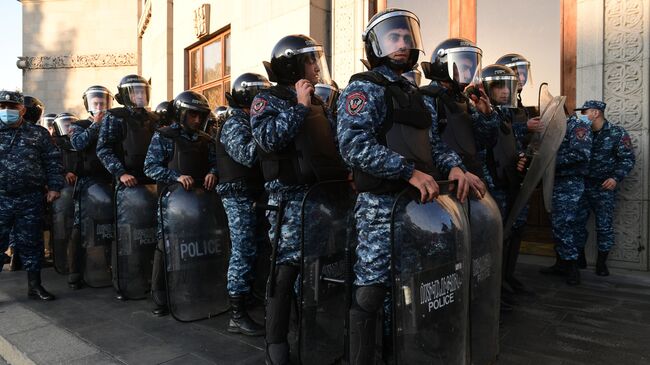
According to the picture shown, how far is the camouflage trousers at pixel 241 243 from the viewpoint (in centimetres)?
358

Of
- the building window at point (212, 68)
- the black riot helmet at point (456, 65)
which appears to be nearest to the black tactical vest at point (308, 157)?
the black riot helmet at point (456, 65)

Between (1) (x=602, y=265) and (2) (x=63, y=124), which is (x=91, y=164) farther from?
(1) (x=602, y=265)

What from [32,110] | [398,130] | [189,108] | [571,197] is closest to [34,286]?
[189,108]

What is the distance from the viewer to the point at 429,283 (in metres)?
2.01

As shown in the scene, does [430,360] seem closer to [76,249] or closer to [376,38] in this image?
[376,38]

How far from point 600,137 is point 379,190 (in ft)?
13.3

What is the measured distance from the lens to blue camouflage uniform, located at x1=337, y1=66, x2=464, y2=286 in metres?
2.13

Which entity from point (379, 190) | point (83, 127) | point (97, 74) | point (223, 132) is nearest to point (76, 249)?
point (83, 127)

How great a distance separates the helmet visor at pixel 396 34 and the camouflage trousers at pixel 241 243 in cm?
173

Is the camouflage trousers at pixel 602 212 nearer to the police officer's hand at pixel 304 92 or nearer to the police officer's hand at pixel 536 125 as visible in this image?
the police officer's hand at pixel 536 125

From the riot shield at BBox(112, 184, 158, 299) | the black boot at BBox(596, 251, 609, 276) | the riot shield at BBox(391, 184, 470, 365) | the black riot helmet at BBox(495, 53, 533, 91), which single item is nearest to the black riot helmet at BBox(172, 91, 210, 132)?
the riot shield at BBox(112, 184, 158, 299)

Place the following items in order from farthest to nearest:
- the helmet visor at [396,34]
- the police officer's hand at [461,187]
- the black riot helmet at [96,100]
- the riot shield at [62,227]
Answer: the riot shield at [62,227] < the black riot helmet at [96,100] < the helmet visor at [396,34] < the police officer's hand at [461,187]

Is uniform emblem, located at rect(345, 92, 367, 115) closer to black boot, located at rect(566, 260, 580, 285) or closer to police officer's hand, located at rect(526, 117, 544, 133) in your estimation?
police officer's hand, located at rect(526, 117, 544, 133)

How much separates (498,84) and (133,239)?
3700mm
